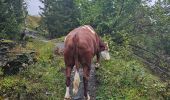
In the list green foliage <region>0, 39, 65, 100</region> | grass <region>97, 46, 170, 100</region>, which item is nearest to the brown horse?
green foliage <region>0, 39, 65, 100</region>

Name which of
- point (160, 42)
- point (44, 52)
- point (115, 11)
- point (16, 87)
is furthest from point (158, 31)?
point (16, 87)

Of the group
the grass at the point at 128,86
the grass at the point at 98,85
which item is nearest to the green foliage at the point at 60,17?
the grass at the point at 98,85

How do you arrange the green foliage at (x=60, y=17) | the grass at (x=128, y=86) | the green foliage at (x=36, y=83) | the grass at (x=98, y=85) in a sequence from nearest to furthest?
the green foliage at (x=36, y=83) < the grass at (x=98, y=85) < the grass at (x=128, y=86) < the green foliage at (x=60, y=17)

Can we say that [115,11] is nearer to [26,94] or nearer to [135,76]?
[135,76]

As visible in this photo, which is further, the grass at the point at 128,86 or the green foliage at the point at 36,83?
the grass at the point at 128,86

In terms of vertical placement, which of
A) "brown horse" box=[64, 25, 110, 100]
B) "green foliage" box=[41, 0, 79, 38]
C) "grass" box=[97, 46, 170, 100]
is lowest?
"grass" box=[97, 46, 170, 100]

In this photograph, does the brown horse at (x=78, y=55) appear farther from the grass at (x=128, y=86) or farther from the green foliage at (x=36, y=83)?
the grass at (x=128, y=86)

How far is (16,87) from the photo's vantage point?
12.4 meters

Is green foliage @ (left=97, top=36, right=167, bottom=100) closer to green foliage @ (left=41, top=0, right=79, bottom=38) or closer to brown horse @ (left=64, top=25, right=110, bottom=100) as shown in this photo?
brown horse @ (left=64, top=25, right=110, bottom=100)

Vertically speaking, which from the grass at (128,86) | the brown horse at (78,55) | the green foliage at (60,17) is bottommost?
the grass at (128,86)

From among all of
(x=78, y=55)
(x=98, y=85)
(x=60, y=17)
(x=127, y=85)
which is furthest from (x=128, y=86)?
(x=60, y=17)

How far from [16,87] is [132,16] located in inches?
684

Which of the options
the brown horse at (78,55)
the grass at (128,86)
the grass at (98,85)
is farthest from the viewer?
the grass at (128,86)

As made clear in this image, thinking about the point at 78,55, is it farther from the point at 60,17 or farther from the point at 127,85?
the point at 60,17
